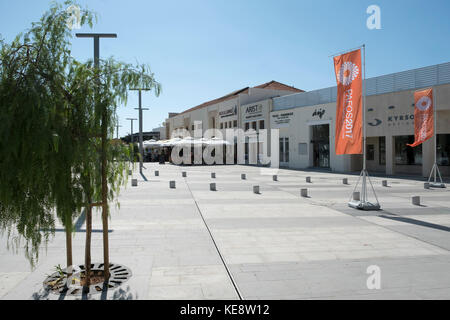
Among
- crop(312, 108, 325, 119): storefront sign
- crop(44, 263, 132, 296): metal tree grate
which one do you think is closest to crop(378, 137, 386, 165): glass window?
crop(312, 108, 325, 119): storefront sign

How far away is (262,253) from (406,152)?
890 inches

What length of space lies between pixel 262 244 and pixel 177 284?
2422 millimetres

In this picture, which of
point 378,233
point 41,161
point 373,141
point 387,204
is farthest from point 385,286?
point 373,141

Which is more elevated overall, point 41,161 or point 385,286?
point 41,161

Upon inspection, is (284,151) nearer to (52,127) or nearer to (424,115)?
(424,115)

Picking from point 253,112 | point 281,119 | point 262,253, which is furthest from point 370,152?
point 262,253

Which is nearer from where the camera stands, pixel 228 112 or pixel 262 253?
pixel 262 253

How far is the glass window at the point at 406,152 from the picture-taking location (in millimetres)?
24328

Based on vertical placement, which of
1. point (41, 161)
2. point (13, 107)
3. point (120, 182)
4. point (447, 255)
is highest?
point (13, 107)

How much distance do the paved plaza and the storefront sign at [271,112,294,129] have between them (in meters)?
22.7

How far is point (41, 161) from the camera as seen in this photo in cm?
362

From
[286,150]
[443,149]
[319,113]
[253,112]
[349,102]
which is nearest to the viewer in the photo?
[349,102]

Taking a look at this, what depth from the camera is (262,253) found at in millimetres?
6070
